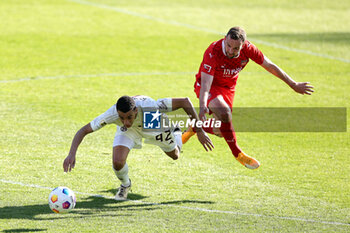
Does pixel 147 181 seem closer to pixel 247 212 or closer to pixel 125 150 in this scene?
pixel 125 150

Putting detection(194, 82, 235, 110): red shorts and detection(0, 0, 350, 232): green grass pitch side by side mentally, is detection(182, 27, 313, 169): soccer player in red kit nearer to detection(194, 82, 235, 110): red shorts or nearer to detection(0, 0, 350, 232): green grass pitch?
detection(194, 82, 235, 110): red shorts

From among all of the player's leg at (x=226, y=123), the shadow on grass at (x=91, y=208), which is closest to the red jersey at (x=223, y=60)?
the player's leg at (x=226, y=123)

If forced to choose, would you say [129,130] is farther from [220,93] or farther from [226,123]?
[220,93]

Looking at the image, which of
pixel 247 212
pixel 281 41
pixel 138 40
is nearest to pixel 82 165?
pixel 247 212

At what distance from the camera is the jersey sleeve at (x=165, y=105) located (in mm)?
8094

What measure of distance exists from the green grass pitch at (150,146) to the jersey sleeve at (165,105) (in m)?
1.24

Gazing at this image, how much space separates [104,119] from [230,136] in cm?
237

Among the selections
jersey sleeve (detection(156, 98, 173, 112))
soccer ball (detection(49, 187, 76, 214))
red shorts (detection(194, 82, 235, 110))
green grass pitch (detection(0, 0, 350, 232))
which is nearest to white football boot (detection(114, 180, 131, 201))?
green grass pitch (detection(0, 0, 350, 232))

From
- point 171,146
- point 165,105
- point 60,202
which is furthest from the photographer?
point 171,146

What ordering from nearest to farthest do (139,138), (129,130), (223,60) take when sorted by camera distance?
(129,130), (139,138), (223,60)

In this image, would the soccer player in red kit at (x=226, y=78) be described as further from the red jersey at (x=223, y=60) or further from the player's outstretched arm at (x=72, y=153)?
the player's outstretched arm at (x=72, y=153)

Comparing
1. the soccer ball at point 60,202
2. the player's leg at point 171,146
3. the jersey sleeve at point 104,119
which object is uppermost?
the jersey sleeve at point 104,119

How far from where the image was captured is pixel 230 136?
932 cm

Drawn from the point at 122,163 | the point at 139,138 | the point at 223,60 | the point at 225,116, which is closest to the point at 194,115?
the point at 139,138
